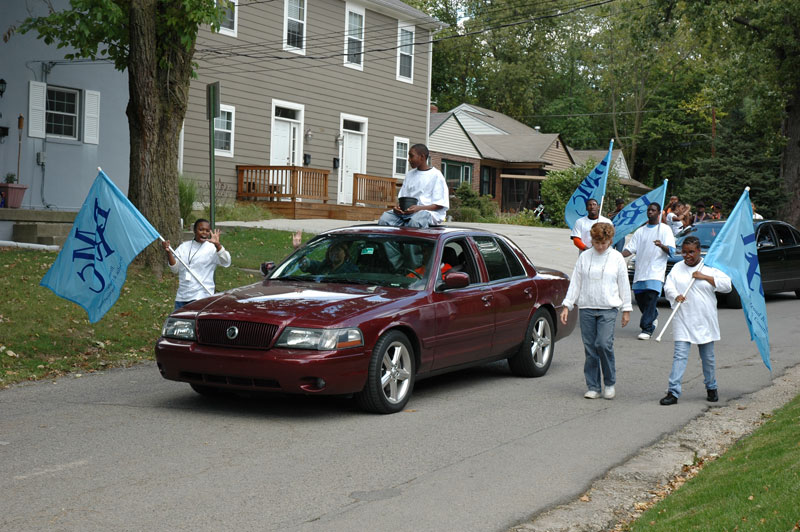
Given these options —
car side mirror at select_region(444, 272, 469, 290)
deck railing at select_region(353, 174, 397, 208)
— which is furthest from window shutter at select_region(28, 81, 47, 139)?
car side mirror at select_region(444, 272, 469, 290)

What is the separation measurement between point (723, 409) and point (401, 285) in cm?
313

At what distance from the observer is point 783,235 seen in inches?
761

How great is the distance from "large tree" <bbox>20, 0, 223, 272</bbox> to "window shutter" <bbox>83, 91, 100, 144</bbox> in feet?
21.9

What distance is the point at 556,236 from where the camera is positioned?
30547 millimetres

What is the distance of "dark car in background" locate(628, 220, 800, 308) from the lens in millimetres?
18312

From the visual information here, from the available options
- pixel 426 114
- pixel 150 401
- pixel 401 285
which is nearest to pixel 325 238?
pixel 401 285

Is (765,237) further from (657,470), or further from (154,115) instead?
(657,470)

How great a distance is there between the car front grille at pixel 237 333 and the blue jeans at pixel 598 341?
313 cm

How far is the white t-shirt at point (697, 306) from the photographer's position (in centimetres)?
870

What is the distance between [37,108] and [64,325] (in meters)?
10.5

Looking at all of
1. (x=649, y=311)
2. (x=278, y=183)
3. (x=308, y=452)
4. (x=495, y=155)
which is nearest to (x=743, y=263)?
(x=649, y=311)

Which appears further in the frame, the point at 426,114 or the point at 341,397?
the point at 426,114

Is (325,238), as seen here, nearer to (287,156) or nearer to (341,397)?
(341,397)

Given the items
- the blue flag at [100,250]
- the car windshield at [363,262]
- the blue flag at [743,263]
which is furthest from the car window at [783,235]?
the blue flag at [100,250]
